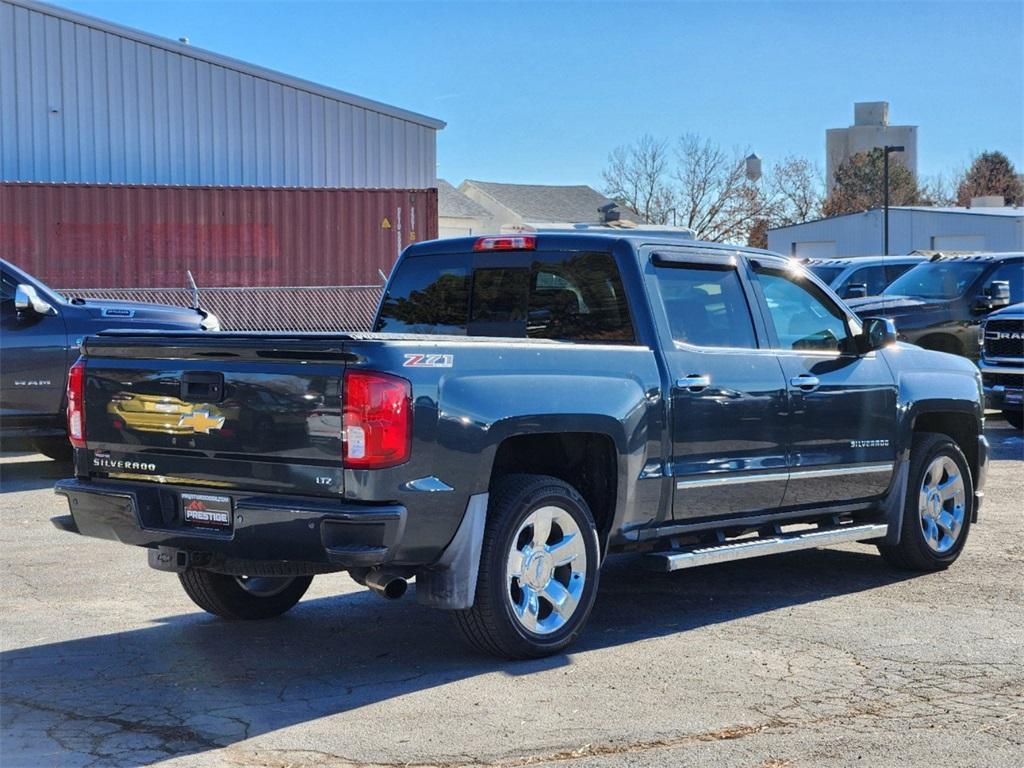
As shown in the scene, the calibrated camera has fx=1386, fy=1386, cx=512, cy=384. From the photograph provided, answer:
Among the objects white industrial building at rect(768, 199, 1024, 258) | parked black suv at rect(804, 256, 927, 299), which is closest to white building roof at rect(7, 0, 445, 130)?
parked black suv at rect(804, 256, 927, 299)

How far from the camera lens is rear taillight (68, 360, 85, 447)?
6.12 m

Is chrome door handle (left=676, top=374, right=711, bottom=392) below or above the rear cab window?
below

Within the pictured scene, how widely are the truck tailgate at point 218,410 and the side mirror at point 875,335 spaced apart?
3586 mm

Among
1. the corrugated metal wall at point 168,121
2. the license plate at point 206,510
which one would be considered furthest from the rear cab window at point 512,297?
the corrugated metal wall at point 168,121

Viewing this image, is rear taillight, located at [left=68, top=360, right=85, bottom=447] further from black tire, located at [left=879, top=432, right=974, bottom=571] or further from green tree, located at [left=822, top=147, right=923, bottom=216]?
green tree, located at [left=822, top=147, right=923, bottom=216]

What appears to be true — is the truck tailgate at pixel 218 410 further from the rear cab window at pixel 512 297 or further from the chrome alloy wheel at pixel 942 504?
the chrome alloy wheel at pixel 942 504

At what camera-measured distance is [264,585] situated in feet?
22.2

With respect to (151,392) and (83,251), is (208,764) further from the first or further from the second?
(83,251)

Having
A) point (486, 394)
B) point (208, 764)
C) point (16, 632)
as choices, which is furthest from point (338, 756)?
point (16, 632)

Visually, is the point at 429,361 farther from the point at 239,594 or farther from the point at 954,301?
the point at 954,301

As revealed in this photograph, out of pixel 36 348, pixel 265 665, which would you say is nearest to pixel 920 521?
pixel 265 665

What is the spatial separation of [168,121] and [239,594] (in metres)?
21.0

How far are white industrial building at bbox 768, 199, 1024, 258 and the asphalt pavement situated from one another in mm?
36637

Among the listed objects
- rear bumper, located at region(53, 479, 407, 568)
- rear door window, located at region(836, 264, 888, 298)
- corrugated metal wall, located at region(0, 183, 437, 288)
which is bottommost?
rear bumper, located at region(53, 479, 407, 568)
